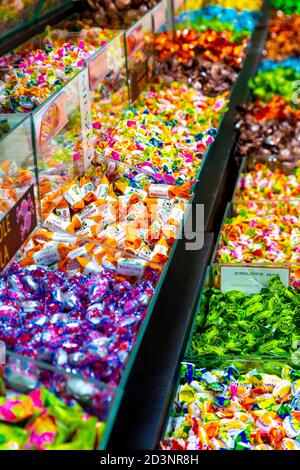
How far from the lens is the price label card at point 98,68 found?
309 centimetres

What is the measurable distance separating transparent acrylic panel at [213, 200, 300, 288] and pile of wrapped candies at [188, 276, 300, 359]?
0.61 feet

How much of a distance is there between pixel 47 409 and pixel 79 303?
45cm

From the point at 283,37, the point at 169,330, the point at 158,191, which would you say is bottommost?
the point at 283,37

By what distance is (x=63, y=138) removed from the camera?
105 inches

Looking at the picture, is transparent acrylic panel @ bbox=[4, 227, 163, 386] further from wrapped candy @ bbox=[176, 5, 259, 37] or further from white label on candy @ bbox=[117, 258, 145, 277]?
wrapped candy @ bbox=[176, 5, 259, 37]

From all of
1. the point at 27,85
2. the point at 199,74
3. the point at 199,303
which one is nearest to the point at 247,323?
the point at 199,303

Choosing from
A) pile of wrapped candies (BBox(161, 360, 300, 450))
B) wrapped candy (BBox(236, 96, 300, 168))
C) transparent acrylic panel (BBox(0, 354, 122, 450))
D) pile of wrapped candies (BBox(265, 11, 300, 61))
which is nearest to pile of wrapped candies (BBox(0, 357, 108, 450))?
transparent acrylic panel (BBox(0, 354, 122, 450))

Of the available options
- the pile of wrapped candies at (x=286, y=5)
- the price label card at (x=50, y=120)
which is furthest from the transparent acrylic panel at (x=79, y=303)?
the pile of wrapped candies at (x=286, y=5)

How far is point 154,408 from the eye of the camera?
6.54ft

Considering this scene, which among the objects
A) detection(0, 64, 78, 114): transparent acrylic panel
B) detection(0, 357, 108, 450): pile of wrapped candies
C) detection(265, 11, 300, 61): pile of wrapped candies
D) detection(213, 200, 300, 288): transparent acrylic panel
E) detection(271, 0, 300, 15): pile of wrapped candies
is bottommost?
detection(265, 11, 300, 61): pile of wrapped candies

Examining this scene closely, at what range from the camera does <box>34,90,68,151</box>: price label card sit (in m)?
2.39

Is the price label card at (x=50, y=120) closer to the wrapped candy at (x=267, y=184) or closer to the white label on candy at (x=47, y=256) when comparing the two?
the white label on candy at (x=47, y=256)

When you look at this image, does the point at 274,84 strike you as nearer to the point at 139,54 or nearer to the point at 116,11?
the point at 116,11

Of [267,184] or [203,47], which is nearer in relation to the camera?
[267,184]
